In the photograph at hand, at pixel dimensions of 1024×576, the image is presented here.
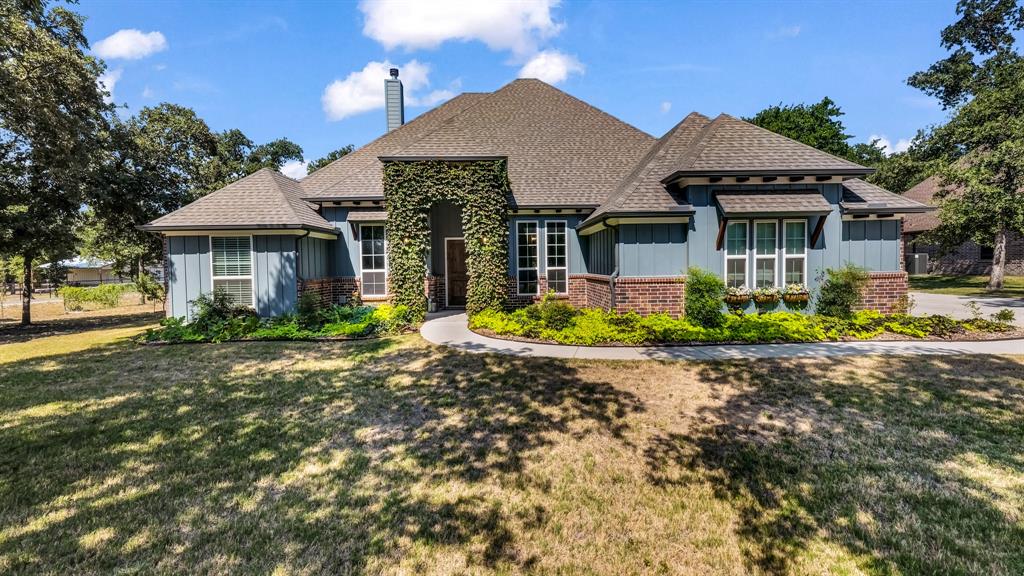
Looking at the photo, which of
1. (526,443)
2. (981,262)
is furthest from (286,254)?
(981,262)

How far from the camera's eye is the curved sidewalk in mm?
7352

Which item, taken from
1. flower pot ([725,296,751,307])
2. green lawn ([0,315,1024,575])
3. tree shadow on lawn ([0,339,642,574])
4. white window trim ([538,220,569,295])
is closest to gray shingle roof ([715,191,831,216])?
flower pot ([725,296,751,307])

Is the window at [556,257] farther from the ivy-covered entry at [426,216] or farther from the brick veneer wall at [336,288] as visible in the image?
the brick veneer wall at [336,288]

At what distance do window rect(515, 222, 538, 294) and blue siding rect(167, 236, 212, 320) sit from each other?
880 centimetres

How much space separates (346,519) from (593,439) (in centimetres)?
243

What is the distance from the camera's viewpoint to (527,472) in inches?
146

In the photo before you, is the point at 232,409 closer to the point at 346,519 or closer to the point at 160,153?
the point at 346,519

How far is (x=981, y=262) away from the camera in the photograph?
90.3ft

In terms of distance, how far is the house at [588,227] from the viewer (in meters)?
10.2

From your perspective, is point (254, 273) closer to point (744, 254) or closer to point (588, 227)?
point (588, 227)

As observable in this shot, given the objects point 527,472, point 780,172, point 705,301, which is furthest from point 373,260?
point 780,172

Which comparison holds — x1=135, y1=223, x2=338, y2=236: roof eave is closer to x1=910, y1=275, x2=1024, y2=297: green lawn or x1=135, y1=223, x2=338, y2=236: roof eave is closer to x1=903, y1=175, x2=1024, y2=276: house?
x1=910, y1=275, x2=1024, y2=297: green lawn

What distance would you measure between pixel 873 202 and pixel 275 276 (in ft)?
51.8

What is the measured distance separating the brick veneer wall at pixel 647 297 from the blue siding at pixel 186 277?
11052 mm
